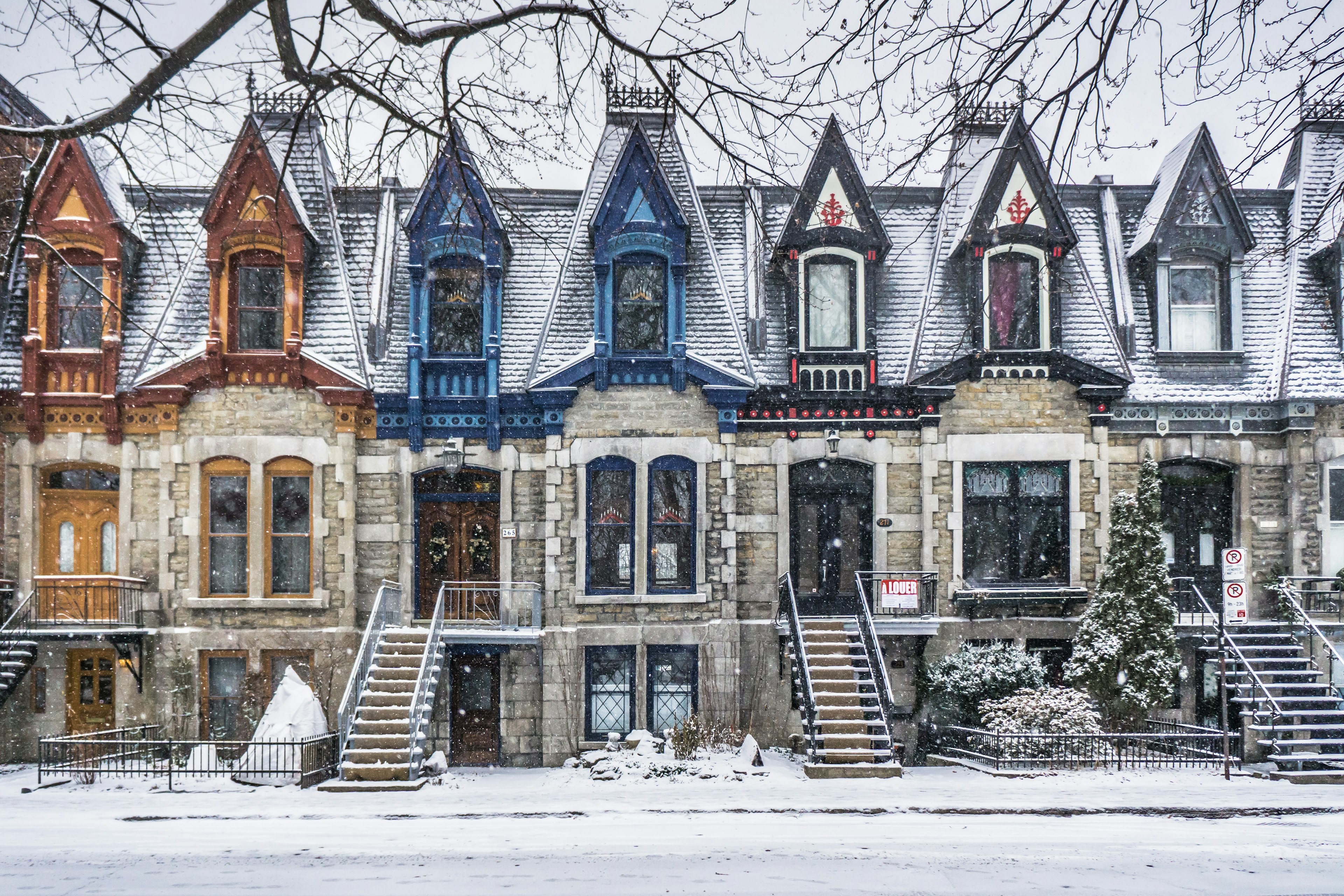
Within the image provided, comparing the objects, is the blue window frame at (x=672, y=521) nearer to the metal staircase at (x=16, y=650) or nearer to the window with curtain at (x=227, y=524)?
the window with curtain at (x=227, y=524)

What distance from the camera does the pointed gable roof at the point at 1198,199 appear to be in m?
19.4

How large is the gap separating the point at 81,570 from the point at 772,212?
14.3m

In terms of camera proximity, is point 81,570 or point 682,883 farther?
point 81,570

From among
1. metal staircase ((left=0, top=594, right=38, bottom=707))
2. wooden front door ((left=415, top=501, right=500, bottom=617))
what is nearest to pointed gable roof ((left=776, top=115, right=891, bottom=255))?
wooden front door ((left=415, top=501, right=500, bottom=617))

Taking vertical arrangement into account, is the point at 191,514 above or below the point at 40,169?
below

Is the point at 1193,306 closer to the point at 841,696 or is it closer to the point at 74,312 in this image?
the point at 841,696

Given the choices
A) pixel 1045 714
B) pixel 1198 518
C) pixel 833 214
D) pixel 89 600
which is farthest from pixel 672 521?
pixel 89 600

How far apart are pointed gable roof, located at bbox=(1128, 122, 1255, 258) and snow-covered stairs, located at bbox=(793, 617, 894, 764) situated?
941 cm

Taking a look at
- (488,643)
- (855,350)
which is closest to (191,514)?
(488,643)

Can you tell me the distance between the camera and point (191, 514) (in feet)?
59.3

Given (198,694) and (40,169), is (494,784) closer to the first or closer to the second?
(198,694)

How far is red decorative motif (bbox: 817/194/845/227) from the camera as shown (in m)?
19.2

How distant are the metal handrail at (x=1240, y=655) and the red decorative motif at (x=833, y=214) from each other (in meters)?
8.59

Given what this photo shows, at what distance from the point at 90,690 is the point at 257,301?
24.1ft
